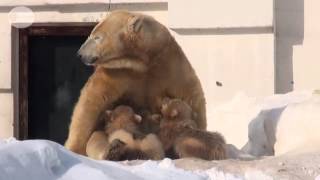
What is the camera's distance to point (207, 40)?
636 cm

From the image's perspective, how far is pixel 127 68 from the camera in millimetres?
4137

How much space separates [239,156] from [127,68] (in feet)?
2.71

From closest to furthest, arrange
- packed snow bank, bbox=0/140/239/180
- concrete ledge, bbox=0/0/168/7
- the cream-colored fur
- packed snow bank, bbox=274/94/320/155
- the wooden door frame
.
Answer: packed snow bank, bbox=0/140/239/180
the cream-colored fur
packed snow bank, bbox=274/94/320/155
concrete ledge, bbox=0/0/168/7
the wooden door frame

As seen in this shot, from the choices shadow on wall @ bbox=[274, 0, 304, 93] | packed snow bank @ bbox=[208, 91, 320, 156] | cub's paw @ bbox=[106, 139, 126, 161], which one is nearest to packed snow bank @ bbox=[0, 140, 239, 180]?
cub's paw @ bbox=[106, 139, 126, 161]

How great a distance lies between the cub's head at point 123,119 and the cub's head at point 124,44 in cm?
22

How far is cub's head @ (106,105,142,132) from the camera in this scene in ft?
13.2

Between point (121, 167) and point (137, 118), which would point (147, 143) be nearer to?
point (137, 118)

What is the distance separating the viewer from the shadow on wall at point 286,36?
624 centimetres

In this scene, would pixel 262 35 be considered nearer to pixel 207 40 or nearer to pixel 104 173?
pixel 207 40

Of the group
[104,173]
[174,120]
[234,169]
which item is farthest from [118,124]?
[104,173]

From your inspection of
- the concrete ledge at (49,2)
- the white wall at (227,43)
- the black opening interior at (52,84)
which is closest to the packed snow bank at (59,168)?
the white wall at (227,43)

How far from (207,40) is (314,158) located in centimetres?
292

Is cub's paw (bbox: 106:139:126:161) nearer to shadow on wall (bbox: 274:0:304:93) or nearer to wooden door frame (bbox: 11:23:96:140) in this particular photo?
shadow on wall (bbox: 274:0:304:93)

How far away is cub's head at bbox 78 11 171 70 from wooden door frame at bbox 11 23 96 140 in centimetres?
287
